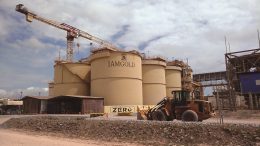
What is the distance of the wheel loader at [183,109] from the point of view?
19.4 m

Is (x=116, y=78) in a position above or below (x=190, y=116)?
above

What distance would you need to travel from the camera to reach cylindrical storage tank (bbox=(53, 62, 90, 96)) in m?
52.3

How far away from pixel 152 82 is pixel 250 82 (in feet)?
73.3

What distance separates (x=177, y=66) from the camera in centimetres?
6594

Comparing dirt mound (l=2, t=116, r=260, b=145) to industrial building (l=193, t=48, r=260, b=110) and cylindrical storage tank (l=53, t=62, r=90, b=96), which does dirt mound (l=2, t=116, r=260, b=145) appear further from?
cylindrical storage tank (l=53, t=62, r=90, b=96)

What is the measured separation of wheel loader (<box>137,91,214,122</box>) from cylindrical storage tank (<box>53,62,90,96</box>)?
32.6 meters

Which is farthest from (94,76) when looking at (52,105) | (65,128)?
(65,128)

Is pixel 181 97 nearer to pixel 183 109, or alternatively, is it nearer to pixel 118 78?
pixel 183 109

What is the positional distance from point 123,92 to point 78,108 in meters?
8.08

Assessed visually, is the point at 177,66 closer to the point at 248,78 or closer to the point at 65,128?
the point at 248,78

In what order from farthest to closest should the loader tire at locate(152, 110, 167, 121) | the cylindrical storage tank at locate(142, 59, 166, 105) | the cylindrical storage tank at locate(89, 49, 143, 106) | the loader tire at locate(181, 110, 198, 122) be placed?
1. the cylindrical storage tank at locate(142, 59, 166, 105)
2. the cylindrical storage tank at locate(89, 49, 143, 106)
3. the loader tire at locate(152, 110, 167, 121)
4. the loader tire at locate(181, 110, 198, 122)

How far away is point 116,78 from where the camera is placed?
46344 mm

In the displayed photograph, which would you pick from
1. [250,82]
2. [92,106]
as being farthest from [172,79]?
[250,82]

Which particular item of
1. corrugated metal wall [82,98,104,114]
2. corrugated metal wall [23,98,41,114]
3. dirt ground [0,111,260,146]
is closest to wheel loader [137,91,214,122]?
dirt ground [0,111,260,146]
